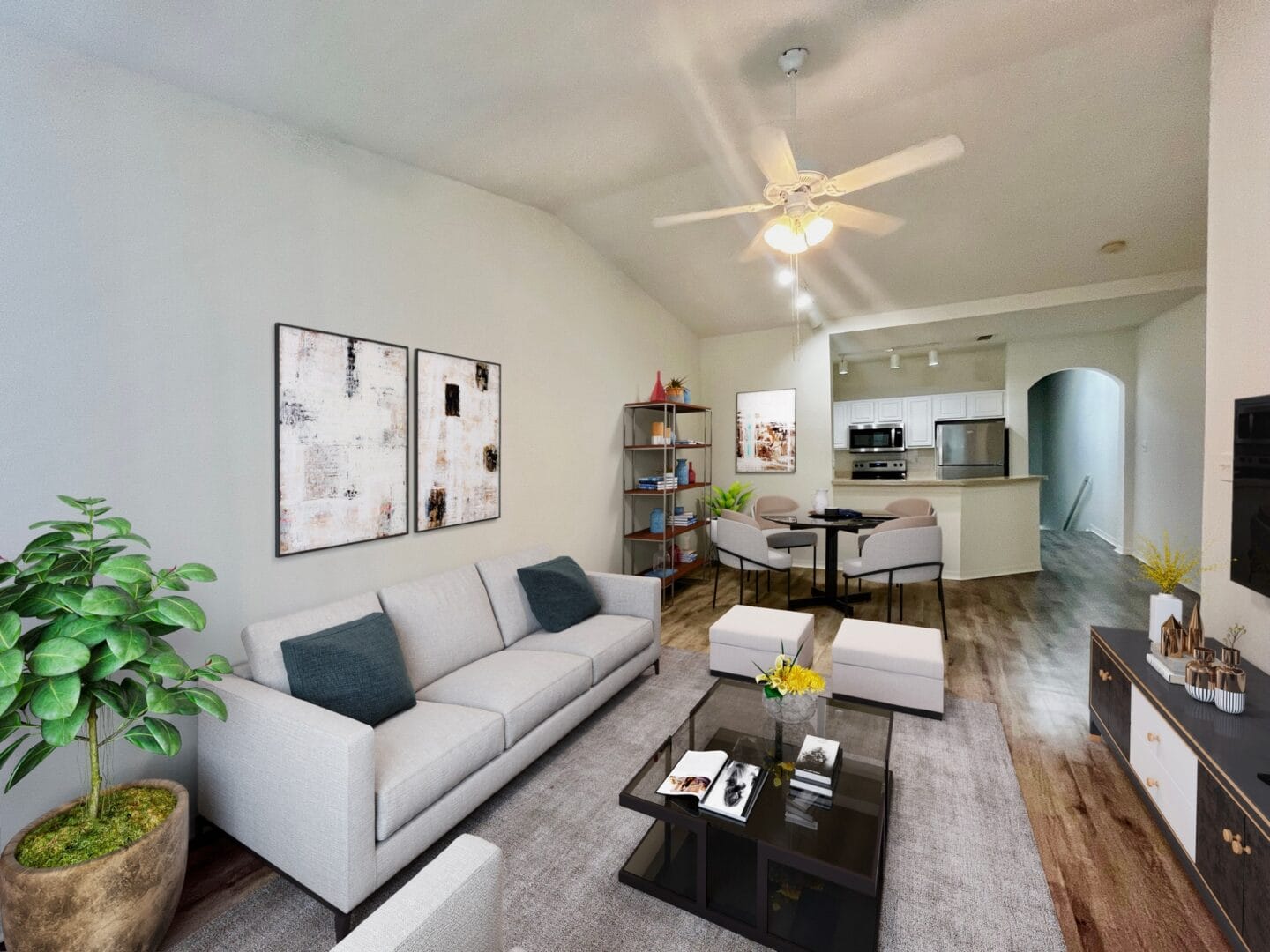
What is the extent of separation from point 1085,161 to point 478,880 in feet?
15.2

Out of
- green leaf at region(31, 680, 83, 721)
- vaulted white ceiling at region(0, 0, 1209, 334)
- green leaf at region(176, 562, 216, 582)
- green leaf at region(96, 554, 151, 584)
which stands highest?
vaulted white ceiling at region(0, 0, 1209, 334)

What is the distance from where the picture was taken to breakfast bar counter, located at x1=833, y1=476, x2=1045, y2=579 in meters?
5.59

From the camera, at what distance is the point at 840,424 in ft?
26.3

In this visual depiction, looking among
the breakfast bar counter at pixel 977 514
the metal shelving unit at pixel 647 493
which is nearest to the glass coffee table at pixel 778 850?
the metal shelving unit at pixel 647 493

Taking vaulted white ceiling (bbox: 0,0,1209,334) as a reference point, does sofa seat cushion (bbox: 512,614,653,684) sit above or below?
below

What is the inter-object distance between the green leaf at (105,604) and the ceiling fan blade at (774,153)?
247 centimetres

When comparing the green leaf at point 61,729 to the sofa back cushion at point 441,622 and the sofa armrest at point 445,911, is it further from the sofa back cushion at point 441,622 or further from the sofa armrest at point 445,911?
the sofa back cushion at point 441,622

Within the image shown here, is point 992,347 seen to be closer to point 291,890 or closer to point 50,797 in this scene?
point 291,890

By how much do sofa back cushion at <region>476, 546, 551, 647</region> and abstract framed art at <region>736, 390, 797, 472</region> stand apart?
3966 millimetres

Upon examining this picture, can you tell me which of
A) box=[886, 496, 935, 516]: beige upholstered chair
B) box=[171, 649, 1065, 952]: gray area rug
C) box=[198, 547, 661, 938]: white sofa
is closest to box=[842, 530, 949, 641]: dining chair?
box=[886, 496, 935, 516]: beige upholstered chair

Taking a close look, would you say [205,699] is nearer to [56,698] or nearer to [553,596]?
[56,698]

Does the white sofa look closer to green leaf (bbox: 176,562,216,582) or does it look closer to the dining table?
green leaf (bbox: 176,562,216,582)

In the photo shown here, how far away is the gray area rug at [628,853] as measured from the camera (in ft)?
5.10

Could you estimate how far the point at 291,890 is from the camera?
5.76 feet
